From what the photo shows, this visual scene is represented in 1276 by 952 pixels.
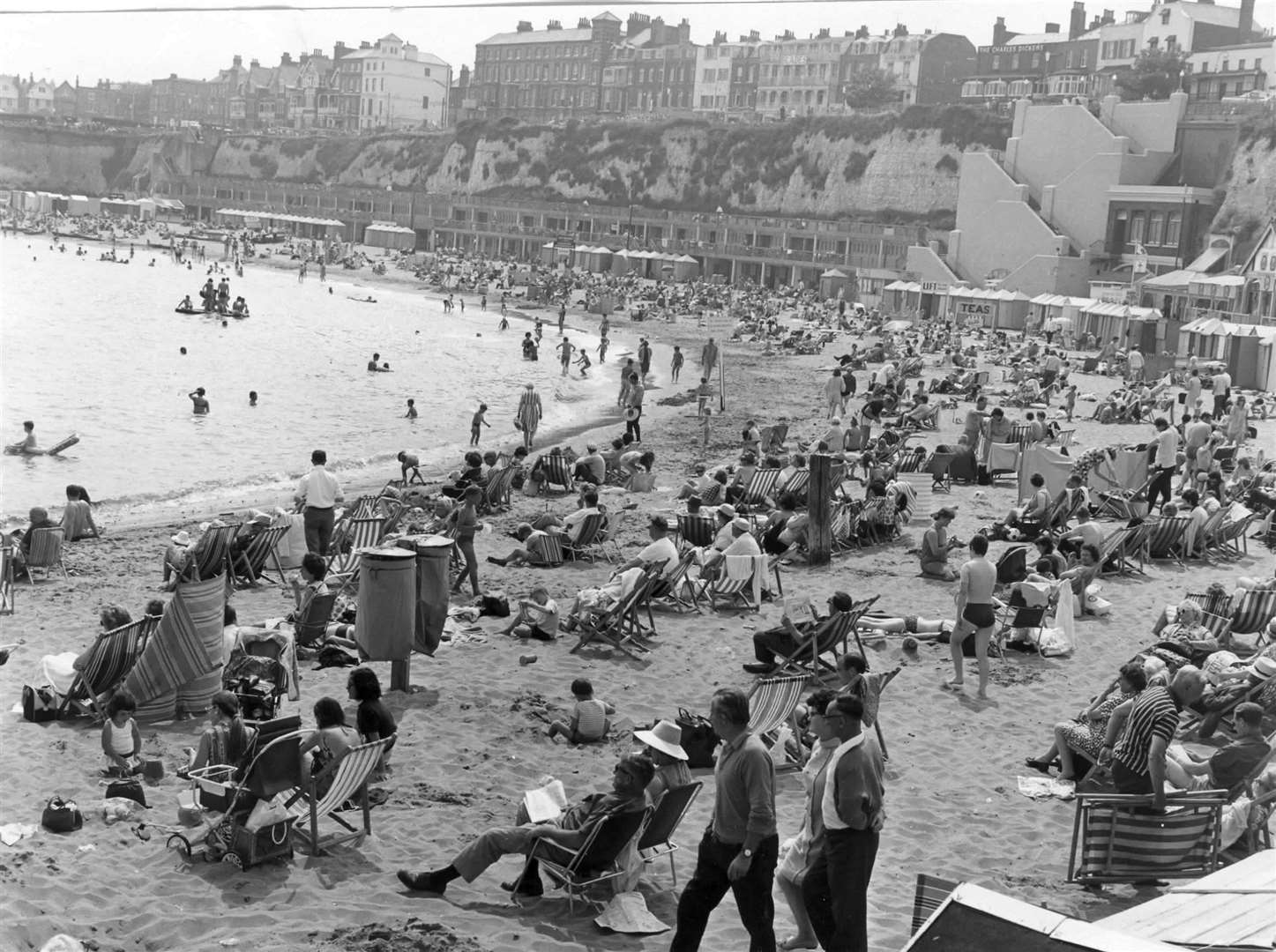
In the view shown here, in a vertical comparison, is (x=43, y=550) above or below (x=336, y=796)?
below

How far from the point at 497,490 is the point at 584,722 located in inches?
314

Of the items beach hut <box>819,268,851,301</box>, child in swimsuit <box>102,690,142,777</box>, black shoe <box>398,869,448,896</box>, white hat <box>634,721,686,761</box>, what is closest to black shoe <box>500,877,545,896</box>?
black shoe <box>398,869,448,896</box>

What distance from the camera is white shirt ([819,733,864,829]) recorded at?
4969mm

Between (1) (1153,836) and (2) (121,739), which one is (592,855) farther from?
(2) (121,739)

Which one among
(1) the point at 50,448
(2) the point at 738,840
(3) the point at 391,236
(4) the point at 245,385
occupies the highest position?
(3) the point at 391,236

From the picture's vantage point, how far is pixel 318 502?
40.7ft

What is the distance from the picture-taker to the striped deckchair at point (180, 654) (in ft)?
27.7

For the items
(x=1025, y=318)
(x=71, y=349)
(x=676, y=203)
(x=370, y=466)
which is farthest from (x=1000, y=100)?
(x=370, y=466)

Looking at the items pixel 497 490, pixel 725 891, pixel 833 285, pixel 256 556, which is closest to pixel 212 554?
pixel 256 556

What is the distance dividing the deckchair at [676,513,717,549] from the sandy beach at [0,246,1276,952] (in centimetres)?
84

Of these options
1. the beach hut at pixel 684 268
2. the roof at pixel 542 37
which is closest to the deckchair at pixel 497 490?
the beach hut at pixel 684 268

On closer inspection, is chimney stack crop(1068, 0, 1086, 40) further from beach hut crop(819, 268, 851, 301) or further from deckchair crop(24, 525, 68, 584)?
deckchair crop(24, 525, 68, 584)

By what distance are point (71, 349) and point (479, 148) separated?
76.1m

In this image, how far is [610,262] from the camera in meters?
77.2
